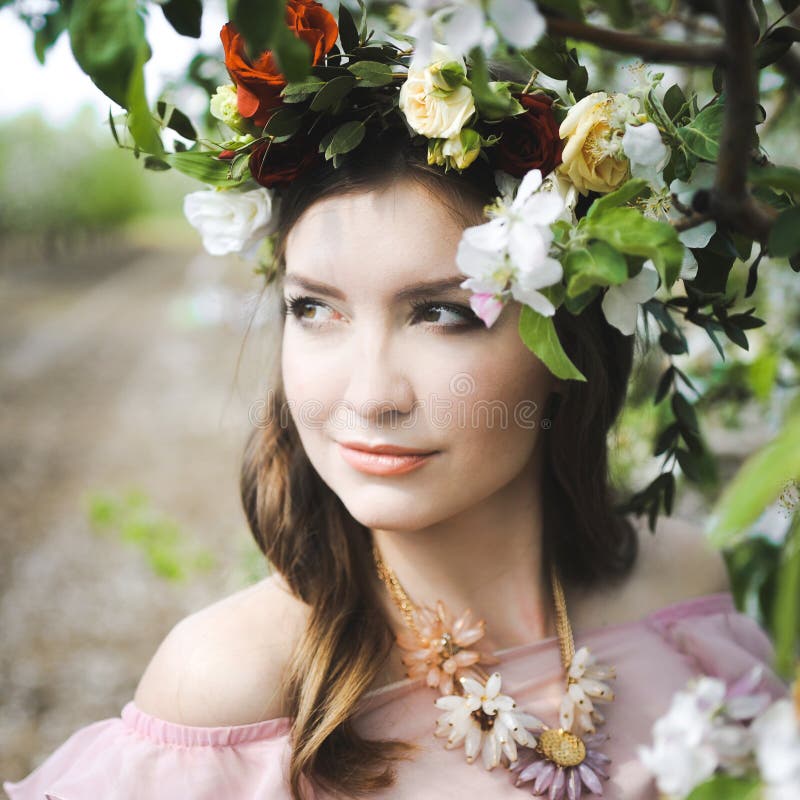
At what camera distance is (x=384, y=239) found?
122cm

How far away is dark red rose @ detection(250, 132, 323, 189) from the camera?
1.29 meters

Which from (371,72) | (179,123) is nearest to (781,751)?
(371,72)

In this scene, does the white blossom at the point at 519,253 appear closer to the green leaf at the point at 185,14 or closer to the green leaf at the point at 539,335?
the green leaf at the point at 539,335

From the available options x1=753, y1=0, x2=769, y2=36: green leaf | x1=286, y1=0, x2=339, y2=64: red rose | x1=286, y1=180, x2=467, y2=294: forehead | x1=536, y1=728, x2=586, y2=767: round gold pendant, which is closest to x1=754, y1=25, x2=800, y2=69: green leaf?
x1=753, y1=0, x2=769, y2=36: green leaf

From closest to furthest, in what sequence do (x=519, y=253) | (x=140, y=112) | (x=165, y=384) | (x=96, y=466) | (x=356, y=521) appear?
1. (x=140, y=112)
2. (x=519, y=253)
3. (x=356, y=521)
4. (x=96, y=466)
5. (x=165, y=384)

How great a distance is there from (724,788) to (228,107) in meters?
1.08

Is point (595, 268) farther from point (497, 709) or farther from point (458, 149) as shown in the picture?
point (497, 709)

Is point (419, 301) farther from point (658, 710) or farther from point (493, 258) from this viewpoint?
point (658, 710)

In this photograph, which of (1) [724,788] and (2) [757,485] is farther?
(1) [724,788]

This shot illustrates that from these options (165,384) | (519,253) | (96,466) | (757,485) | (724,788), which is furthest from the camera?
(165,384)

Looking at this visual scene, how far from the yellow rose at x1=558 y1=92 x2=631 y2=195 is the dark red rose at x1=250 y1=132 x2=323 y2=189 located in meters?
0.39

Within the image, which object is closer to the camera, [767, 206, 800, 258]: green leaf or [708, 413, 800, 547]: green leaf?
[708, 413, 800, 547]: green leaf

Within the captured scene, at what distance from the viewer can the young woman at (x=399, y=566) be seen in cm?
125

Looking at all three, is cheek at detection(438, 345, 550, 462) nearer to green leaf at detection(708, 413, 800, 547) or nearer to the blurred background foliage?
the blurred background foliage
